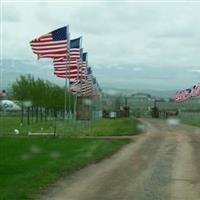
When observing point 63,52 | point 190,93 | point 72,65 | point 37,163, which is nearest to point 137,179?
point 37,163

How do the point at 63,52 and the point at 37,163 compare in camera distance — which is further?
the point at 63,52

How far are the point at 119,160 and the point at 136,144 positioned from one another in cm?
908

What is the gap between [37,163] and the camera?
69.7ft

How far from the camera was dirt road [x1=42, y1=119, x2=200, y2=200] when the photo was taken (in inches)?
571

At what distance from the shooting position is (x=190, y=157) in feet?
82.0

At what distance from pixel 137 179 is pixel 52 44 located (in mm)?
21978

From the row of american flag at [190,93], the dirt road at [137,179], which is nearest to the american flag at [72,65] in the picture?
the dirt road at [137,179]

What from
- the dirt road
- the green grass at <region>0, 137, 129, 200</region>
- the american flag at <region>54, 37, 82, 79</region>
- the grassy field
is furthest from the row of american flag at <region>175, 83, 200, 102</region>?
the dirt road

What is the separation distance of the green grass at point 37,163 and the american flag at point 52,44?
7.19 m

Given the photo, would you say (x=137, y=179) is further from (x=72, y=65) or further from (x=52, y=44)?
(x=72, y=65)

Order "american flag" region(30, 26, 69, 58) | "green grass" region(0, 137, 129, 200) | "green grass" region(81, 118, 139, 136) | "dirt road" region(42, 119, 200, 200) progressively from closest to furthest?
"dirt road" region(42, 119, 200, 200) → "green grass" region(0, 137, 129, 200) → "american flag" region(30, 26, 69, 58) → "green grass" region(81, 118, 139, 136)

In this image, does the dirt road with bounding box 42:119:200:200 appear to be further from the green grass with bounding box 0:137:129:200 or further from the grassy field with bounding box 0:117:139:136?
the grassy field with bounding box 0:117:139:136

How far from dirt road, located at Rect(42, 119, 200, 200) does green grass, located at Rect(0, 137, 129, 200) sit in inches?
17.2

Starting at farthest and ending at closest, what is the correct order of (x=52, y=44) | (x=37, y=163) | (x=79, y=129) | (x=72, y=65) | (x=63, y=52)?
(x=79, y=129) < (x=72, y=65) < (x=63, y=52) < (x=52, y=44) < (x=37, y=163)
